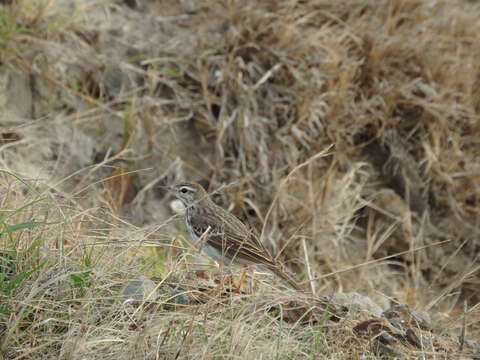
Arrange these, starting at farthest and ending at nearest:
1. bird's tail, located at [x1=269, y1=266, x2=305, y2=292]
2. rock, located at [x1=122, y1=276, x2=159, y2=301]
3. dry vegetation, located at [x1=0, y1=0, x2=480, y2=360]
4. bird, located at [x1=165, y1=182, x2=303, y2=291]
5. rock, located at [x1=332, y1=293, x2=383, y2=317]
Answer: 1. dry vegetation, located at [x1=0, y1=0, x2=480, y2=360]
2. bird, located at [x1=165, y1=182, x2=303, y2=291]
3. bird's tail, located at [x1=269, y1=266, x2=305, y2=292]
4. rock, located at [x1=332, y1=293, x2=383, y2=317]
5. rock, located at [x1=122, y1=276, x2=159, y2=301]

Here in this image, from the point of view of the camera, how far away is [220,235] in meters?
5.21

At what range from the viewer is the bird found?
489cm

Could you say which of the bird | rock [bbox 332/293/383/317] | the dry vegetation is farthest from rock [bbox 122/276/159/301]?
the dry vegetation

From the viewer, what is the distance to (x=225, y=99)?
749cm

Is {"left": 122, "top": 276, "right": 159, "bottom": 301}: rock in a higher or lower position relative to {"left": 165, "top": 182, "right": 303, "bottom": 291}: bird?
higher

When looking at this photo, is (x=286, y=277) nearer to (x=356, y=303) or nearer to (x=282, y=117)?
(x=356, y=303)

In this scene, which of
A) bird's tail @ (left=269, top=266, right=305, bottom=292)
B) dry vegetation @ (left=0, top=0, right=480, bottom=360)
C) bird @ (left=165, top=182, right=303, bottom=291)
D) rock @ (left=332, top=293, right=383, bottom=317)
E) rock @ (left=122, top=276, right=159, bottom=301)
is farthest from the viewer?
dry vegetation @ (left=0, top=0, right=480, bottom=360)

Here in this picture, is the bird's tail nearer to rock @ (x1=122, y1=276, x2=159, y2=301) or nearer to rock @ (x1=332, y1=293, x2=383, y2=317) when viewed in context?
rock @ (x1=332, y1=293, x2=383, y2=317)

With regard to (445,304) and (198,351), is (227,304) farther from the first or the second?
(445,304)

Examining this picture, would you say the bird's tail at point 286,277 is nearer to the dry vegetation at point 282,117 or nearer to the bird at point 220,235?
the bird at point 220,235

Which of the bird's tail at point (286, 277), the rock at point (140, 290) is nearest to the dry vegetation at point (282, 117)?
the bird's tail at point (286, 277)

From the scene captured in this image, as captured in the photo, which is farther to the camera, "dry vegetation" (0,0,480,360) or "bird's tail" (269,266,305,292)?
"dry vegetation" (0,0,480,360)

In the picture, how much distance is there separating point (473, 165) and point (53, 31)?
4970 millimetres

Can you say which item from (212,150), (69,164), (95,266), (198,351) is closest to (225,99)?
(212,150)
